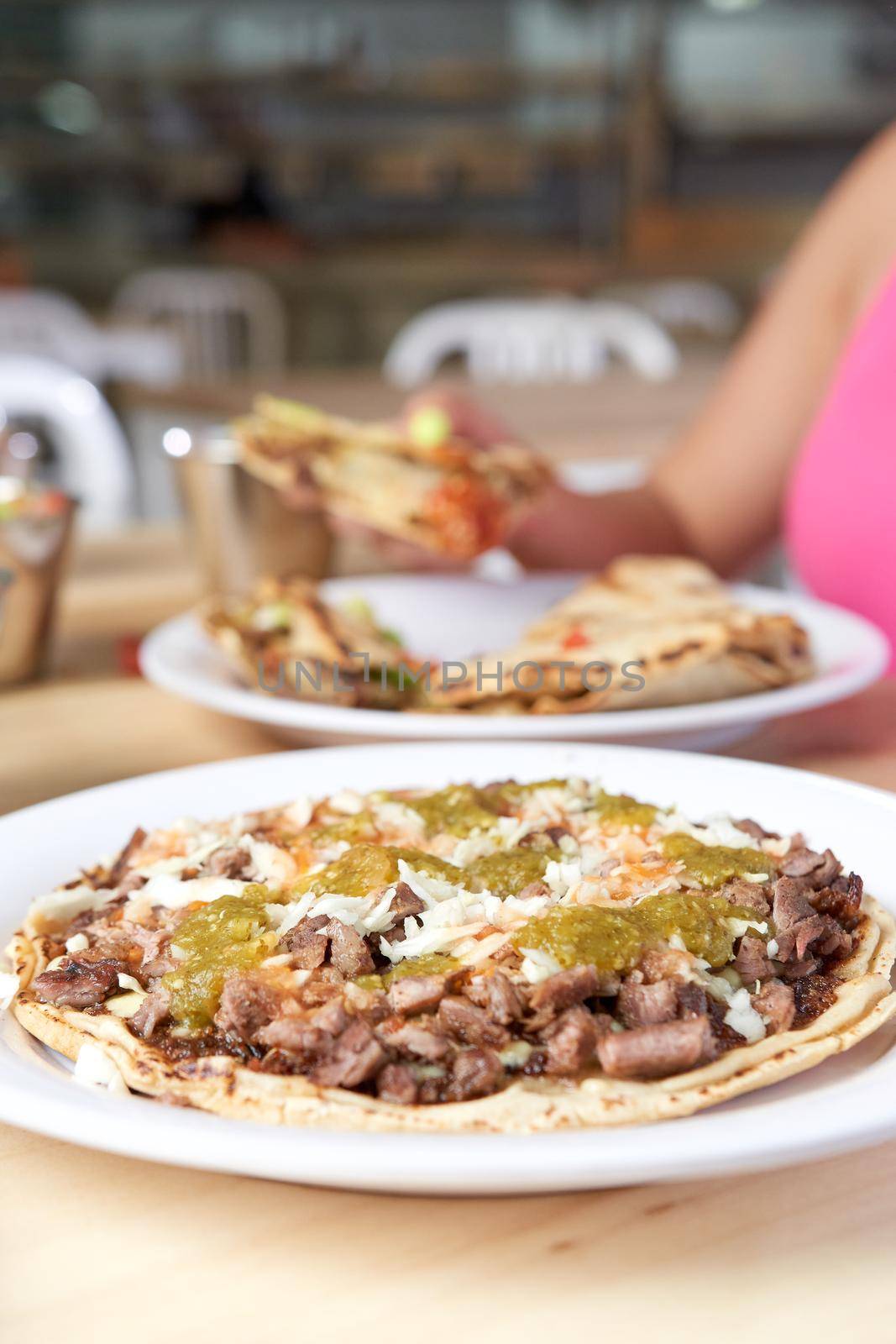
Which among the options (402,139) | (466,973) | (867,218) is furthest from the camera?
(402,139)

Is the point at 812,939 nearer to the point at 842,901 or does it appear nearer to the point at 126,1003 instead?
the point at 842,901

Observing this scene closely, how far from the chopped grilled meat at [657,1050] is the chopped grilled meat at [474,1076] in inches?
1.6

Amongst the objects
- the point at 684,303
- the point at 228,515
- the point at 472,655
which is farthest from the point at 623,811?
the point at 684,303

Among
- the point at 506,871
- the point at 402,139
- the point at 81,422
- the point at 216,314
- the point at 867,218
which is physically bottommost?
the point at 216,314

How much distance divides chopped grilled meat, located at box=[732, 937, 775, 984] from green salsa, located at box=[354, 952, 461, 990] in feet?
0.40

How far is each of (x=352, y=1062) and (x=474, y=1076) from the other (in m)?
0.05

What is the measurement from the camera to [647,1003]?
0.58 metres

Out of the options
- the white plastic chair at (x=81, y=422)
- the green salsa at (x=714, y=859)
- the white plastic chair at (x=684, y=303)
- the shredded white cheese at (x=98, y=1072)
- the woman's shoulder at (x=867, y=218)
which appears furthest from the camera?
the white plastic chair at (x=684, y=303)

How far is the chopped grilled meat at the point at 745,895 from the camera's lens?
0.66 m

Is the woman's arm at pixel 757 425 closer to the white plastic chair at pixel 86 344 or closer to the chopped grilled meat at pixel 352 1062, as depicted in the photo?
the chopped grilled meat at pixel 352 1062

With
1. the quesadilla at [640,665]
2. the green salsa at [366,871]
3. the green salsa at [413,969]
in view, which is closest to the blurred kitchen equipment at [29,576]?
the quesadilla at [640,665]

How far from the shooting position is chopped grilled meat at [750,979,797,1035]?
598 mm

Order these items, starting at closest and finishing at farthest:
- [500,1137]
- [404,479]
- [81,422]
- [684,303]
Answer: [500,1137] < [404,479] < [81,422] < [684,303]

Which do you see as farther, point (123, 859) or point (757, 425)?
point (757, 425)
